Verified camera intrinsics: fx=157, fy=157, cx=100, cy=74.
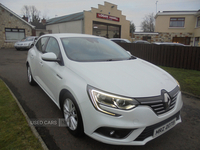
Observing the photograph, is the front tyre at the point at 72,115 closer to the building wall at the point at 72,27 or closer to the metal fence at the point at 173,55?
the metal fence at the point at 173,55

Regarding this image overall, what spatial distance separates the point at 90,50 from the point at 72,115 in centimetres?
142

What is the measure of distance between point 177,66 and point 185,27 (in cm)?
2150

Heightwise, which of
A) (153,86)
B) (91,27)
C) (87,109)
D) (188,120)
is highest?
(91,27)

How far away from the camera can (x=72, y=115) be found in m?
2.47

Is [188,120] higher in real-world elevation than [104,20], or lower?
lower

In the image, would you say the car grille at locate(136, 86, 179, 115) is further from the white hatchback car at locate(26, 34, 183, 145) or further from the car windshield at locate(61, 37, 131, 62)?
the car windshield at locate(61, 37, 131, 62)

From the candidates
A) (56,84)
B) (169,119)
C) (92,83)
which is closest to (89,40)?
(56,84)

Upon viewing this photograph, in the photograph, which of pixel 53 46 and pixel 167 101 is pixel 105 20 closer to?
pixel 53 46

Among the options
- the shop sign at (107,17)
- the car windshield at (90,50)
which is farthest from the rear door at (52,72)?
the shop sign at (107,17)

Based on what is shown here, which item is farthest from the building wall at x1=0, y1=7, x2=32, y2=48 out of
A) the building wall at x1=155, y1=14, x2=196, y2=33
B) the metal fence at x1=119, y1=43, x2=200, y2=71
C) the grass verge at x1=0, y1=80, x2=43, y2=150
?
the grass verge at x1=0, y1=80, x2=43, y2=150

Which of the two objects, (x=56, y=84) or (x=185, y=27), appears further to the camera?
(x=185, y=27)

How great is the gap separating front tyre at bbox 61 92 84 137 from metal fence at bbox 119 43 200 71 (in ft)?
26.6

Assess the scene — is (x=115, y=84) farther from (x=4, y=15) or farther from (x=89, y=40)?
(x=4, y=15)

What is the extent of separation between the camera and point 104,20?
24000 mm
